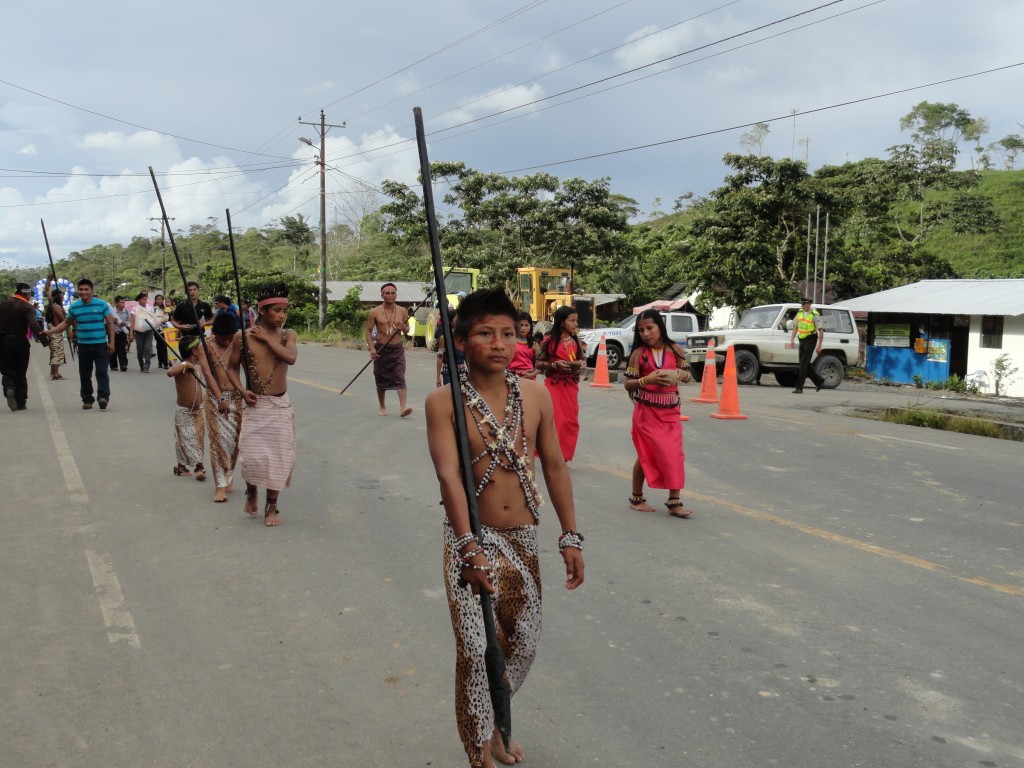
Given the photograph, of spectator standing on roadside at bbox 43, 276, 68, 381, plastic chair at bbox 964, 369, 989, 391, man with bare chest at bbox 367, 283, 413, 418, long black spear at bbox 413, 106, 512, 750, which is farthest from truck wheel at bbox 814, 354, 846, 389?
long black spear at bbox 413, 106, 512, 750

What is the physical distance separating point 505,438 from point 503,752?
1.11 m

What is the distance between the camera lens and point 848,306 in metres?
25.1

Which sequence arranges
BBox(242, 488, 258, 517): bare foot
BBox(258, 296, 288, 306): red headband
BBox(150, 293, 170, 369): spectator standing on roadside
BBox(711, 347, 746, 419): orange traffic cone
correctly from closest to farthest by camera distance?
BBox(258, 296, 288, 306): red headband, BBox(242, 488, 258, 517): bare foot, BBox(711, 347, 746, 419): orange traffic cone, BBox(150, 293, 170, 369): spectator standing on roadside

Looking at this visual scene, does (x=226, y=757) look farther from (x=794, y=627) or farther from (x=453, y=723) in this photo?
(x=794, y=627)

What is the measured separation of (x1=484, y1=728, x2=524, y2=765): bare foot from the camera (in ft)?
10.5

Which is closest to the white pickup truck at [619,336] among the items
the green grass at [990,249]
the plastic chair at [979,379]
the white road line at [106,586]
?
the plastic chair at [979,379]

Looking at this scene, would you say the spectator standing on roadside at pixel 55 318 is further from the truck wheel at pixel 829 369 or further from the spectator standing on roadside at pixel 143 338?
the truck wheel at pixel 829 369

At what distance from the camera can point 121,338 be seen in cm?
2044

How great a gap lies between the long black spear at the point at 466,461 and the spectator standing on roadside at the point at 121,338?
56.8 ft

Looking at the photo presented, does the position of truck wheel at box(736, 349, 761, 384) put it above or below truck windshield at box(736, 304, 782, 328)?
below

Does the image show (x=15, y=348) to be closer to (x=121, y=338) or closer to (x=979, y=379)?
(x=121, y=338)

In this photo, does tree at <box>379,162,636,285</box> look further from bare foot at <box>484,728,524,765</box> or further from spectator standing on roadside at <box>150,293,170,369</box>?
bare foot at <box>484,728,524,765</box>

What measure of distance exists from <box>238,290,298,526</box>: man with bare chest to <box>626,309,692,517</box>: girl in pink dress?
2594 millimetres

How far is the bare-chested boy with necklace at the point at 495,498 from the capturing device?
9.66 ft
